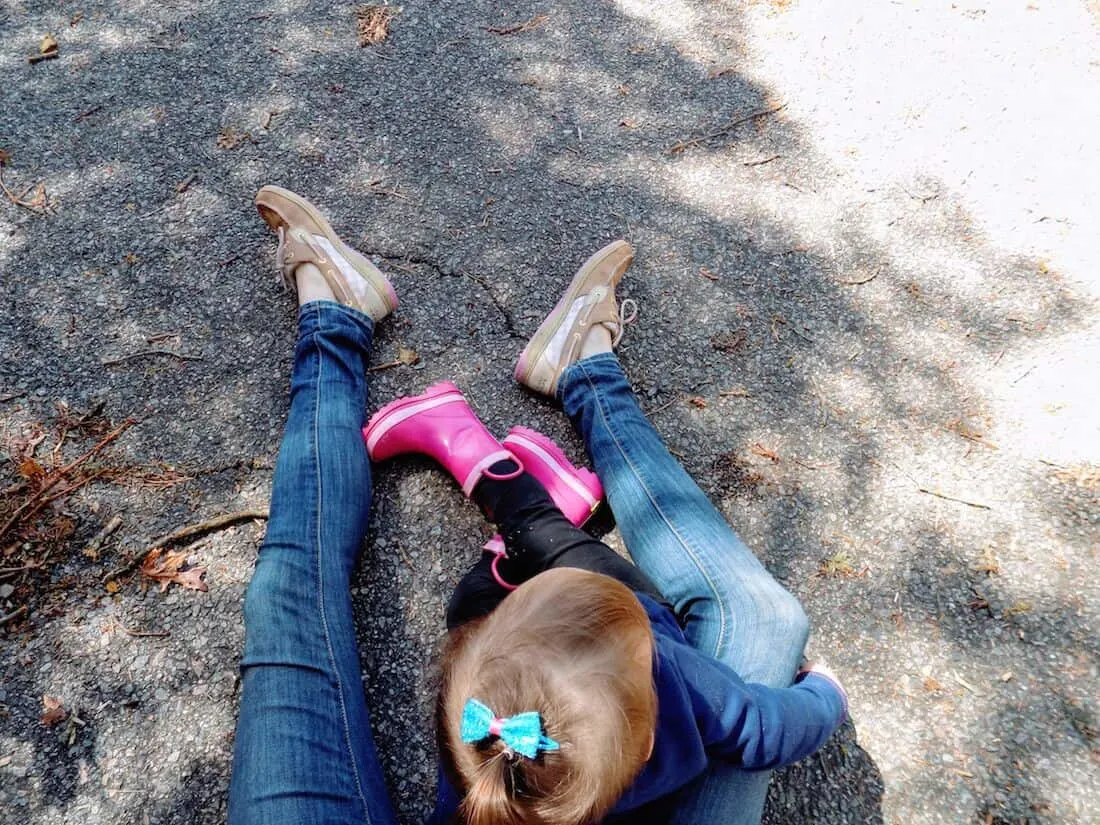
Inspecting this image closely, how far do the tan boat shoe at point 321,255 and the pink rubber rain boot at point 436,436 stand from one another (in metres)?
0.40

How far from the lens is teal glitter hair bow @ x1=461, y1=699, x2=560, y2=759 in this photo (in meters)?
1.08

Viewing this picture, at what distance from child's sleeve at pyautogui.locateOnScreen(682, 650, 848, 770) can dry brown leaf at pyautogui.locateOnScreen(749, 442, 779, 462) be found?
762 millimetres

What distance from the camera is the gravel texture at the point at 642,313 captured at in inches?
71.7

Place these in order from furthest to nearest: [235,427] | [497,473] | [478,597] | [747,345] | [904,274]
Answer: [904,274], [747,345], [235,427], [497,473], [478,597]

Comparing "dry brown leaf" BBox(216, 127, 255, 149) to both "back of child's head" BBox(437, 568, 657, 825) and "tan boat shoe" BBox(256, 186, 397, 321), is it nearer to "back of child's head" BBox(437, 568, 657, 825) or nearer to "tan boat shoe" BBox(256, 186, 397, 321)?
"tan boat shoe" BBox(256, 186, 397, 321)

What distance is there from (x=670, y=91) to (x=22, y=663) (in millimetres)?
2944

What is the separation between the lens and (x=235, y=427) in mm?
2189

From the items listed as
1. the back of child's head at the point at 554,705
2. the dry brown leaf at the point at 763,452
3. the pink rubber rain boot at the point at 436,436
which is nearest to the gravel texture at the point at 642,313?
the dry brown leaf at the point at 763,452

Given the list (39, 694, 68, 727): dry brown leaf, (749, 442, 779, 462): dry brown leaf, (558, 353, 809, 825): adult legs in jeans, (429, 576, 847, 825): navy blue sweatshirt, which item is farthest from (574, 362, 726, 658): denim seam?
(39, 694, 68, 727): dry brown leaf

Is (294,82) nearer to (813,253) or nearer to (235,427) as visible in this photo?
(235,427)

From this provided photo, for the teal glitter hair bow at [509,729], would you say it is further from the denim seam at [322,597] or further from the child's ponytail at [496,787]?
the denim seam at [322,597]

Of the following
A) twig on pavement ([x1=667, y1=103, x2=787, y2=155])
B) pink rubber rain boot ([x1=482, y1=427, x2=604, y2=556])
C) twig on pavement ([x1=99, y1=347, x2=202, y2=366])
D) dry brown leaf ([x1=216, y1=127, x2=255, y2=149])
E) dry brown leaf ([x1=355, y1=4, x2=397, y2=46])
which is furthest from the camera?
dry brown leaf ([x1=355, y1=4, x2=397, y2=46])

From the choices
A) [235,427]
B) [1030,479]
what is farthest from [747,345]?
[235,427]

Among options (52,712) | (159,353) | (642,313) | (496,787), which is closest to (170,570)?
(52,712)
